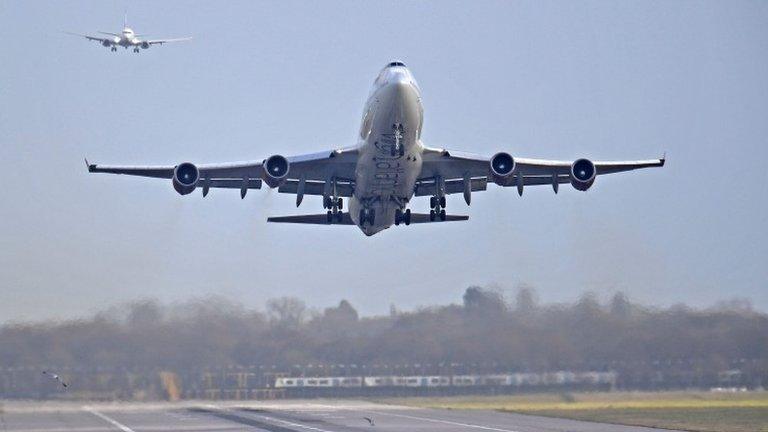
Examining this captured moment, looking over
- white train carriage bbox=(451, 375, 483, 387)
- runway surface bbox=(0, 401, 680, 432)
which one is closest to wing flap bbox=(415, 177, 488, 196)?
runway surface bbox=(0, 401, 680, 432)

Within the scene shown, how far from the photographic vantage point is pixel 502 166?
46188mm

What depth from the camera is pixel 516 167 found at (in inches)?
1889

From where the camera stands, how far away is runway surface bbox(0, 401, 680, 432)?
4625 cm

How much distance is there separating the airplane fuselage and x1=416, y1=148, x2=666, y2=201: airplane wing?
112 centimetres

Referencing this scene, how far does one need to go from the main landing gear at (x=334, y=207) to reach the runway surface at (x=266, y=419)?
8.13 meters

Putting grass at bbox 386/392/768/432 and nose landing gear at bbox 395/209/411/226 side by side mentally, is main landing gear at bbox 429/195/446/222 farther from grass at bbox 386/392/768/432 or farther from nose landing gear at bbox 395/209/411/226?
grass at bbox 386/392/768/432

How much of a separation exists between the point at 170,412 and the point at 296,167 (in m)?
16.1

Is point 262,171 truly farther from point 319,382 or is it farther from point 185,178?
point 319,382

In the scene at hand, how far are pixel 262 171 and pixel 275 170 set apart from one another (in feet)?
4.53

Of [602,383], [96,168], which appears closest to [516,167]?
[602,383]

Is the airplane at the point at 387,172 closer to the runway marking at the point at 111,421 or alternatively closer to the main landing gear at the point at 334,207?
the main landing gear at the point at 334,207

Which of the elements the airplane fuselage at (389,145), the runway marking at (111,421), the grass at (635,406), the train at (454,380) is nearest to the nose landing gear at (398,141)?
the airplane fuselage at (389,145)

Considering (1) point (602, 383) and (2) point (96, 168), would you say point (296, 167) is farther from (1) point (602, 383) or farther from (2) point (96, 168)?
(1) point (602, 383)

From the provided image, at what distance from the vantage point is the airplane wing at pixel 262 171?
46.2 m
